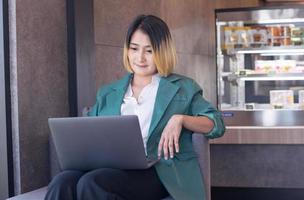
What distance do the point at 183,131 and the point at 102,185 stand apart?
1.71ft

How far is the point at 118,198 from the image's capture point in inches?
88.0

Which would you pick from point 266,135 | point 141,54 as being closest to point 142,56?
point 141,54

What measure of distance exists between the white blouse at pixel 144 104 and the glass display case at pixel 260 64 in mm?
2820

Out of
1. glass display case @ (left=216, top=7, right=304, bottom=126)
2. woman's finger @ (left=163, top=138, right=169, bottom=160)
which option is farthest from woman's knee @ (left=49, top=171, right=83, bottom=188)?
glass display case @ (left=216, top=7, right=304, bottom=126)

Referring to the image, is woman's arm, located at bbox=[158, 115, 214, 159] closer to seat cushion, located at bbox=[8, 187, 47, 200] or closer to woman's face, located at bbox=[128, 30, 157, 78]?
woman's face, located at bbox=[128, 30, 157, 78]

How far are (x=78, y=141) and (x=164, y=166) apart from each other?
15.1 inches

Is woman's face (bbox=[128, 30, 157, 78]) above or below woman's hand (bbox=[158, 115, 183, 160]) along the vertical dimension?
above

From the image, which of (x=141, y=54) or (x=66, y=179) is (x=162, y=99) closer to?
(x=141, y=54)

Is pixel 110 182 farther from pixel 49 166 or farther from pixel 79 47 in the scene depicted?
pixel 79 47

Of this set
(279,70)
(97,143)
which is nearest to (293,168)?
(279,70)

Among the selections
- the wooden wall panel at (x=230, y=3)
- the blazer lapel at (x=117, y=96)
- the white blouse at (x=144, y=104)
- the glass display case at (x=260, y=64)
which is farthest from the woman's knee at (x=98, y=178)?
the wooden wall panel at (x=230, y=3)

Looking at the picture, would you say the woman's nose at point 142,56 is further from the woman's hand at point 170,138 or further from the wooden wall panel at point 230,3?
the wooden wall panel at point 230,3

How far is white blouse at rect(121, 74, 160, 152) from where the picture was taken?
260cm

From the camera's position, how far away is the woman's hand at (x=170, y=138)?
93.4 inches
